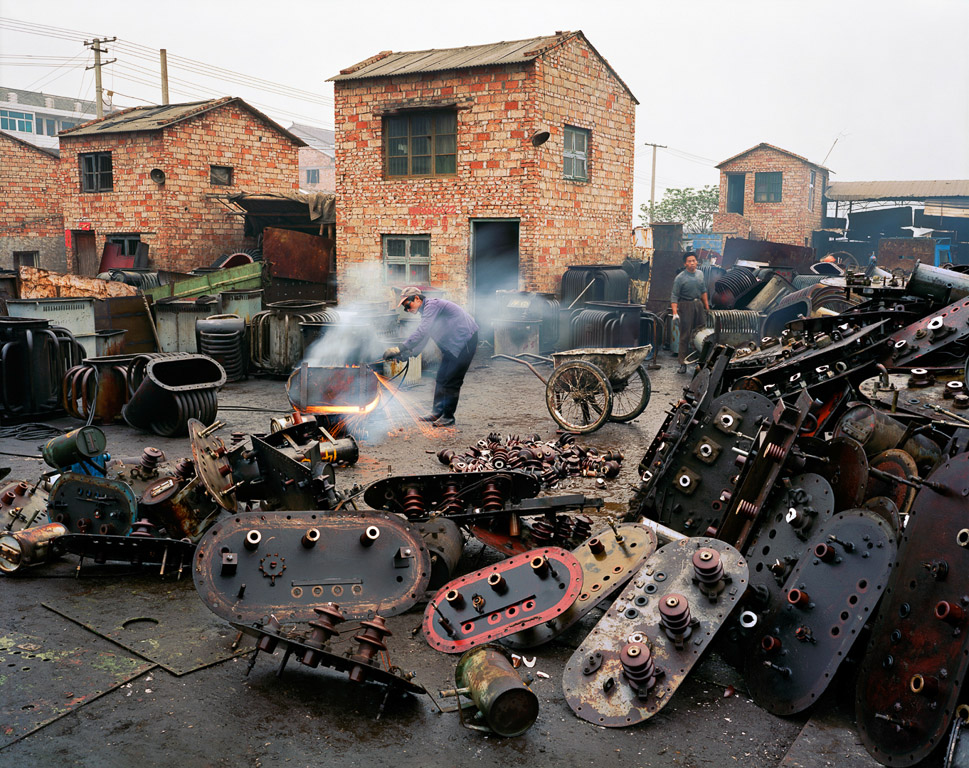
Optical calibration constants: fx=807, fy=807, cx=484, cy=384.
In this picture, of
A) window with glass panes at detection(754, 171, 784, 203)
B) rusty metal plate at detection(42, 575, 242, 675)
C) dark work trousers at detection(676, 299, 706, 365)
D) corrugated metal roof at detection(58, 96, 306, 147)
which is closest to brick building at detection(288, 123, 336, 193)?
corrugated metal roof at detection(58, 96, 306, 147)

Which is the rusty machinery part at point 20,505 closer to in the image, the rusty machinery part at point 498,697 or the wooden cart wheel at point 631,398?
the rusty machinery part at point 498,697

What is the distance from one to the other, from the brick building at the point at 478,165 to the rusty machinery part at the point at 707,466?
11.3 meters

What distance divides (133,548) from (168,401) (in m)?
4.42

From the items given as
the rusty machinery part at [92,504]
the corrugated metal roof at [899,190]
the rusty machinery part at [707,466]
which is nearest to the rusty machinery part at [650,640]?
the rusty machinery part at [707,466]

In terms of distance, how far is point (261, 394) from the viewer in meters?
12.2

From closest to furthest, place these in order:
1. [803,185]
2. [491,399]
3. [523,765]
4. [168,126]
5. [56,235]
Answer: [523,765]
[491,399]
[168,126]
[56,235]
[803,185]

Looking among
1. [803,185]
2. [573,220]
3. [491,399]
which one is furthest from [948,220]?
[491,399]

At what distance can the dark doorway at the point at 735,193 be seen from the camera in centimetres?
3394

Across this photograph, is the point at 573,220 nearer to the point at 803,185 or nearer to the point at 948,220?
the point at 803,185

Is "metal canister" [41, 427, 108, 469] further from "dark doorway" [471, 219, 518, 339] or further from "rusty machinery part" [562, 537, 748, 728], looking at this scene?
"dark doorway" [471, 219, 518, 339]

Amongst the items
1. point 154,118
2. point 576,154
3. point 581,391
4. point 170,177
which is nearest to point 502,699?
point 581,391

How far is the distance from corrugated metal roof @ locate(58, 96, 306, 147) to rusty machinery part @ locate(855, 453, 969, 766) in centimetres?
2220

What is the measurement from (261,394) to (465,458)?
17.5 ft

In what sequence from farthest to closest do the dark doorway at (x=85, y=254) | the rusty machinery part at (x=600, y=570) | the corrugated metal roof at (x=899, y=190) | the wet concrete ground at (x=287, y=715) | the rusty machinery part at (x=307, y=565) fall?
the corrugated metal roof at (x=899, y=190) → the dark doorway at (x=85, y=254) → the rusty machinery part at (x=600, y=570) → the rusty machinery part at (x=307, y=565) → the wet concrete ground at (x=287, y=715)
